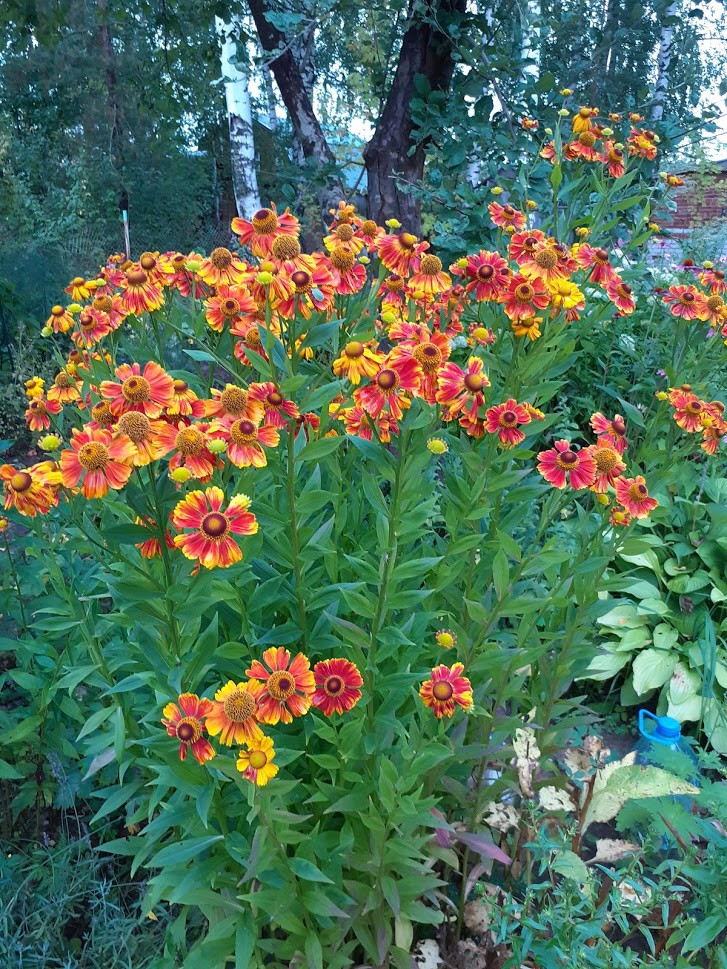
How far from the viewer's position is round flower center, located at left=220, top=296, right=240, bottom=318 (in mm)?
1429

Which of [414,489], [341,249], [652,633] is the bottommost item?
[652,633]

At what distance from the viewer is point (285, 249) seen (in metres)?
1.28

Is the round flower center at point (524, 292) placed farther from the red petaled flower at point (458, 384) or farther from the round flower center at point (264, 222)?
the round flower center at point (264, 222)

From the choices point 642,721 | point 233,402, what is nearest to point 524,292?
point 233,402

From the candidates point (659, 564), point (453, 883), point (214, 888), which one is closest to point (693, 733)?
point (659, 564)

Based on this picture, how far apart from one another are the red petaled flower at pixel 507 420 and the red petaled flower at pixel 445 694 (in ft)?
1.37

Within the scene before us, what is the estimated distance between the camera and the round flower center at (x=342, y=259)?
1.43 meters

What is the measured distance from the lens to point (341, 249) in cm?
144

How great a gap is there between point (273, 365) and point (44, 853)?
1359mm

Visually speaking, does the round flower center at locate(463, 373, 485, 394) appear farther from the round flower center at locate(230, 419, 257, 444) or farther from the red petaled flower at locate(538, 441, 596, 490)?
the round flower center at locate(230, 419, 257, 444)

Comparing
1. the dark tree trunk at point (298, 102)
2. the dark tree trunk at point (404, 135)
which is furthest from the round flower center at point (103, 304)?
the dark tree trunk at point (298, 102)

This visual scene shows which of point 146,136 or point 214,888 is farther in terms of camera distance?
point 146,136

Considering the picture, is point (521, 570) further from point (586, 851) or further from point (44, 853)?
point (44, 853)

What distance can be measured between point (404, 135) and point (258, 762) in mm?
4129
